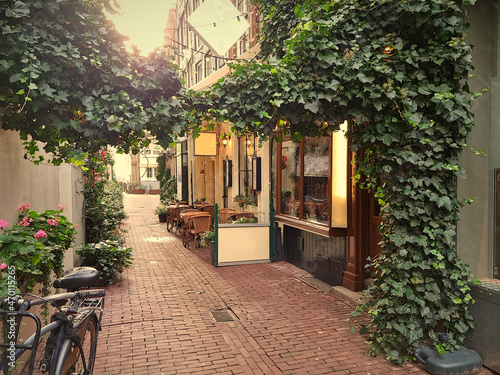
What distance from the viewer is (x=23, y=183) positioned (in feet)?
15.0

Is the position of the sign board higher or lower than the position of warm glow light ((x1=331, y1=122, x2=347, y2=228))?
higher

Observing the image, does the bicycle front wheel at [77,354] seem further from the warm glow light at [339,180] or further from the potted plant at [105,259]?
the warm glow light at [339,180]

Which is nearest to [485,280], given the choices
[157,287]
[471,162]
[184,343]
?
[471,162]

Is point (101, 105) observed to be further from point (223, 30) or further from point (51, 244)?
point (223, 30)

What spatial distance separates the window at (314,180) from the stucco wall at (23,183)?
4785 mm

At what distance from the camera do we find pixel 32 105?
11.1ft

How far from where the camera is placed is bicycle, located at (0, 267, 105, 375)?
7.79 feet

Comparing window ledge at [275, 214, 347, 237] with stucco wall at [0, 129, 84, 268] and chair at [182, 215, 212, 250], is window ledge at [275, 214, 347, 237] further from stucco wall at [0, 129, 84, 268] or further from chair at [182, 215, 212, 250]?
stucco wall at [0, 129, 84, 268]

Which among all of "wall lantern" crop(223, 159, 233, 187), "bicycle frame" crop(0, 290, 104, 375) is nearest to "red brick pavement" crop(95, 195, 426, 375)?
"bicycle frame" crop(0, 290, 104, 375)

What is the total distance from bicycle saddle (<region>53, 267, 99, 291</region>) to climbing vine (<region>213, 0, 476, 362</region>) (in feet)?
7.38

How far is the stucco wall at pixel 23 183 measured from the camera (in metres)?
3.92

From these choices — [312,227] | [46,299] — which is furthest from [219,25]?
[46,299]

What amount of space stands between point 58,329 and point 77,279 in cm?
55

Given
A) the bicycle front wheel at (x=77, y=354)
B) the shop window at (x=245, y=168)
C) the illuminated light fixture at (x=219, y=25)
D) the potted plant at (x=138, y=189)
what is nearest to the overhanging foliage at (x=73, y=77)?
the bicycle front wheel at (x=77, y=354)
